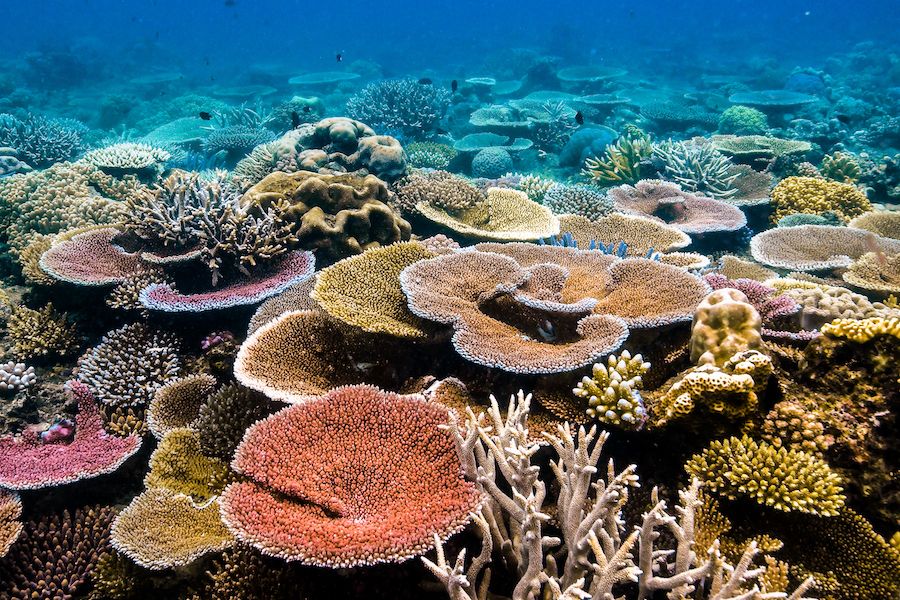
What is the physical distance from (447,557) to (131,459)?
8.85 feet

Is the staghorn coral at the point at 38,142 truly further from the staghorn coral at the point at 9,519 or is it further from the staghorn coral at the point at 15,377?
the staghorn coral at the point at 9,519

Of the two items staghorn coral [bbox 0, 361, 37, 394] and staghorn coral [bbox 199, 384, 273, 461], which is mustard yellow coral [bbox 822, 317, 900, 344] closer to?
staghorn coral [bbox 199, 384, 273, 461]

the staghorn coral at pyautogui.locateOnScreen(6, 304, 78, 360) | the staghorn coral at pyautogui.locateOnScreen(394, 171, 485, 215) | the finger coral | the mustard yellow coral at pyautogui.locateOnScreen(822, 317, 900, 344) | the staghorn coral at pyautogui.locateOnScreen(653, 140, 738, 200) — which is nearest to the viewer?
the mustard yellow coral at pyautogui.locateOnScreen(822, 317, 900, 344)

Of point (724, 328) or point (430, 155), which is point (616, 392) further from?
point (430, 155)

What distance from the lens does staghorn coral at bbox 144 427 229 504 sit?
122 inches

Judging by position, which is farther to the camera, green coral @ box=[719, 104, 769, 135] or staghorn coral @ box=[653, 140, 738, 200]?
green coral @ box=[719, 104, 769, 135]

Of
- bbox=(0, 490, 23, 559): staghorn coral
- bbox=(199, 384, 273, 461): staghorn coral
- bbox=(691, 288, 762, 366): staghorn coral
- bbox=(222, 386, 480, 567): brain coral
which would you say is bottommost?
bbox=(0, 490, 23, 559): staghorn coral

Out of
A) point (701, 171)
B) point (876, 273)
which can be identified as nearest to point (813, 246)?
point (876, 273)

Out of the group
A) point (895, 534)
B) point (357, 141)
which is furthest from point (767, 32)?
point (895, 534)

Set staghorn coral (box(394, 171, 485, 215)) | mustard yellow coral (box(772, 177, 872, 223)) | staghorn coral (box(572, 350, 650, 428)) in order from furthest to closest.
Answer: mustard yellow coral (box(772, 177, 872, 223)) < staghorn coral (box(394, 171, 485, 215)) < staghorn coral (box(572, 350, 650, 428))

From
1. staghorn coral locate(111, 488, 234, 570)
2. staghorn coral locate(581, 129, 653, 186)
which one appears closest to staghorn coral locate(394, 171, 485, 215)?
staghorn coral locate(111, 488, 234, 570)

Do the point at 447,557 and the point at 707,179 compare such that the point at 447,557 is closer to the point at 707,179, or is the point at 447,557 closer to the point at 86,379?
the point at 86,379

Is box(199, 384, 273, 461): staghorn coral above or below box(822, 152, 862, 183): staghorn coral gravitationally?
below

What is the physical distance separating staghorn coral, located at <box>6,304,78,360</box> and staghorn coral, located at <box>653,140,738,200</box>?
29.8ft
